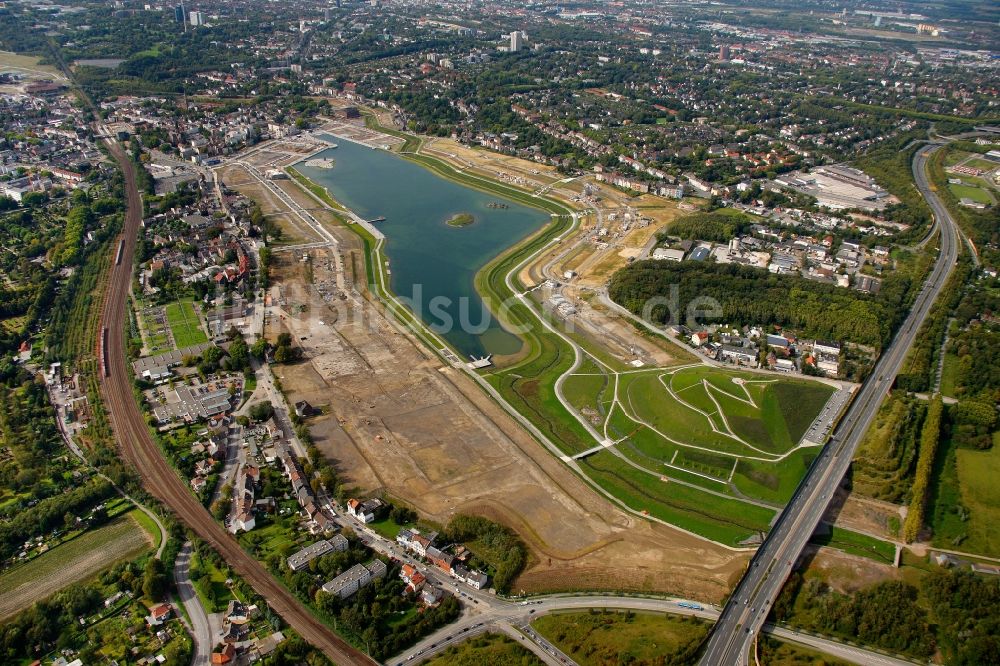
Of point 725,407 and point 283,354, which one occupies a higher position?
point 725,407

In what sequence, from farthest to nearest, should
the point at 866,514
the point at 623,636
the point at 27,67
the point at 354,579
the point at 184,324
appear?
the point at 27,67 < the point at 184,324 < the point at 866,514 < the point at 354,579 < the point at 623,636

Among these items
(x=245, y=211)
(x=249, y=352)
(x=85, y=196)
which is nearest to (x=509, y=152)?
(x=245, y=211)

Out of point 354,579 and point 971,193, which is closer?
point 354,579

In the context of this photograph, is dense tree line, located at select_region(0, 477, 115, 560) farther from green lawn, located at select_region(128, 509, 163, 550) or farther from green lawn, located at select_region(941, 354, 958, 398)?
green lawn, located at select_region(941, 354, 958, 398)

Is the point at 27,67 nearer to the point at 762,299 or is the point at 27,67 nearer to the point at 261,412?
the point at 261,412

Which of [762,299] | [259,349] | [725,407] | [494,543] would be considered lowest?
[494,543]

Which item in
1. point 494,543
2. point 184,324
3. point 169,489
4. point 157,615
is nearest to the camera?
point 157,615

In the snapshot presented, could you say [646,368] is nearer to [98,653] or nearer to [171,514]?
[171,514]

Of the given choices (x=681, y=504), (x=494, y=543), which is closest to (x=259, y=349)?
(x=494, y=543)
